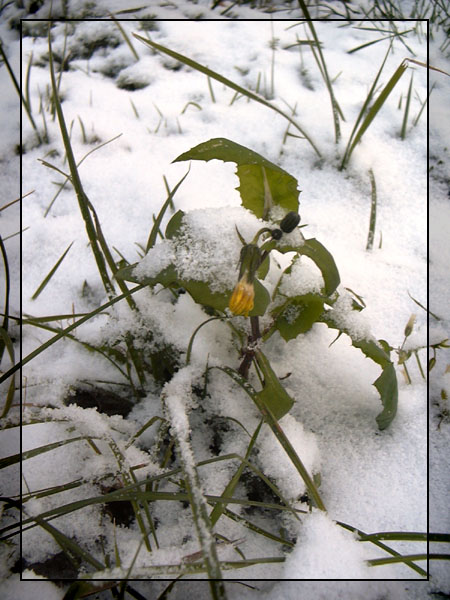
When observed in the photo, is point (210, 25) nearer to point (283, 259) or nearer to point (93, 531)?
point (283, 259)

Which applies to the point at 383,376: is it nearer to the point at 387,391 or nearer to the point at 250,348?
the point at 387,391

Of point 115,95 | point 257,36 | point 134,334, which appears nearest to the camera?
point 134,334

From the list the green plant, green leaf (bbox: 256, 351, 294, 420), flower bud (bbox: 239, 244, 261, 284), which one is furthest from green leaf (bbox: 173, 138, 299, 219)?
green leaf (bbox: 256, 351, 294, 420)

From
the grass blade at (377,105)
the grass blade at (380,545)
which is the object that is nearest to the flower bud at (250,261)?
the grass blade at (380,545)

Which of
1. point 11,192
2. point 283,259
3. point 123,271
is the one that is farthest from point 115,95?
point 123,271

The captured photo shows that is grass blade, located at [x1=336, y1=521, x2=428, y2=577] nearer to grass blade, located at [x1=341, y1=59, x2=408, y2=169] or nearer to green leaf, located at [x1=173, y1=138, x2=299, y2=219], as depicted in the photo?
Result: green leaf, located at [x1=173, y1=138, x2=299, y2=219]

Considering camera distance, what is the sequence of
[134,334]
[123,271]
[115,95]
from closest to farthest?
[123,271], [134,334], [115,95]
